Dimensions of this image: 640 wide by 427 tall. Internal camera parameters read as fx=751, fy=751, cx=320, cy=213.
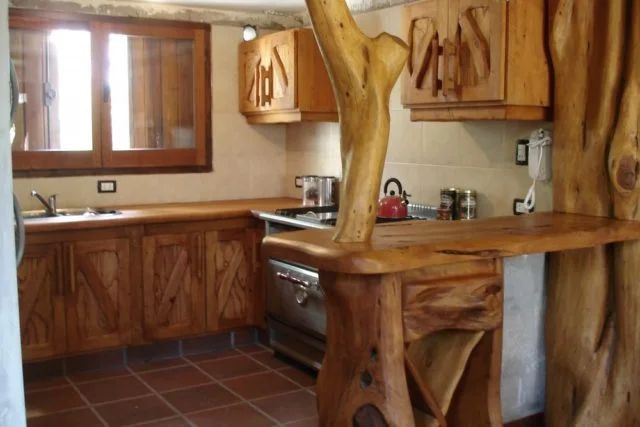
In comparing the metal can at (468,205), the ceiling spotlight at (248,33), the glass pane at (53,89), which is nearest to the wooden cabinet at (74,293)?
the glass pane at (53,89)

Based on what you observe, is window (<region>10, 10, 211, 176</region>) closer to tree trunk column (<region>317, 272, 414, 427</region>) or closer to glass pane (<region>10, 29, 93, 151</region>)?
glass pane (<region>10, 29, 93, 151</region>)

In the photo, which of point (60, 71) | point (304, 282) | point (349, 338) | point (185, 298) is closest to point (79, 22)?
point (60, 71)

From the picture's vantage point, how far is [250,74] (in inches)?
193

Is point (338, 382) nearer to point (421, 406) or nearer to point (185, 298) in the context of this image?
point (421, 406)

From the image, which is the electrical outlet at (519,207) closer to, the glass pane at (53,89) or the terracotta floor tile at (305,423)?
the terracotta floor tile at (305,423)

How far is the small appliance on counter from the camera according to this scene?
464cm

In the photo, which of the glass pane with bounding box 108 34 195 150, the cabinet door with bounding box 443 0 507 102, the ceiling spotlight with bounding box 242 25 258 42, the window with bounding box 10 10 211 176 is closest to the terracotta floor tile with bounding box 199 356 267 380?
the window with bounding box 10 10 211 176

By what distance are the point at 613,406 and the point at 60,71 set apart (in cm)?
349

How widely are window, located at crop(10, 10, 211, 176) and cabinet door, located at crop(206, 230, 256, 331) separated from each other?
760 millimetres

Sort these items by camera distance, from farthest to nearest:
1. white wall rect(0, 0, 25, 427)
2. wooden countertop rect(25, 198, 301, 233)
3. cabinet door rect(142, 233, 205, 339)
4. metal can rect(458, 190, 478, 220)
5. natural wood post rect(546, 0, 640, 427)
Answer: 1. cabinet door rect(142, 233, 205, 339)
2. wooden countertop rect(25, 198, 301, 233)
3. metal can rect(458, 190, 478, 220)
4. natural wood post rect(546, 0, 640, 427)
5. white wall rect(0, 0, 25, 427)

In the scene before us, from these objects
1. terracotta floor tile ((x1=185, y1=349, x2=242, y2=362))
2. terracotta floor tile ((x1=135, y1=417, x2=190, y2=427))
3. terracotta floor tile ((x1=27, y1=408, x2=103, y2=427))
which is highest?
terracotta floor tile ((x1=185, y1=349, x2=242, y2=362))

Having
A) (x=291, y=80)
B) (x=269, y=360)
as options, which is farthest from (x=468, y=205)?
(x=269, y=360)

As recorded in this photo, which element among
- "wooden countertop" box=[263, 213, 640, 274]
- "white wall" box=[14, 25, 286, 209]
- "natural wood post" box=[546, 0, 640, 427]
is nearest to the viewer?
"wooden countertop" box=[263, 213, 640, 274]

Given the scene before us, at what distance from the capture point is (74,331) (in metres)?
4.02
